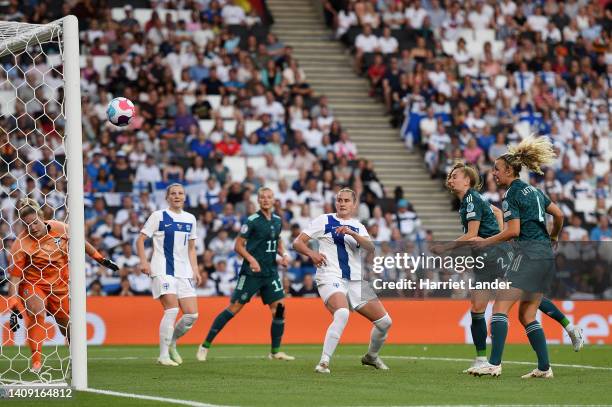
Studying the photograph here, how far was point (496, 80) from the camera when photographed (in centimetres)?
2833

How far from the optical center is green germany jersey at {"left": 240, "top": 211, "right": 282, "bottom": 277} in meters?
15.7

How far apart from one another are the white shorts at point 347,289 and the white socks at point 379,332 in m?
0.27

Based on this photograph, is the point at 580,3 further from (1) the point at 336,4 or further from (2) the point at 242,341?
(2) the point at 242,341

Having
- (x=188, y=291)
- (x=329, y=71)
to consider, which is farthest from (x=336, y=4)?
(x=188, y=291)

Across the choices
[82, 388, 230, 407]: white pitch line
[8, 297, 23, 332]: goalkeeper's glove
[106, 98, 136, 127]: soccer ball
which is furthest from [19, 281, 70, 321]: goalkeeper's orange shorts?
[82, 388, 230, 407]: white pitch line

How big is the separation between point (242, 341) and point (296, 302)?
1.17 meters

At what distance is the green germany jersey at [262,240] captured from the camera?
619 inches

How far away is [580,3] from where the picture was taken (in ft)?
102

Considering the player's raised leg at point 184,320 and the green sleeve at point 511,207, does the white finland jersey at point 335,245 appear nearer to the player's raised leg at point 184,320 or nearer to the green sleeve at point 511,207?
the green sleeve at point 511,207

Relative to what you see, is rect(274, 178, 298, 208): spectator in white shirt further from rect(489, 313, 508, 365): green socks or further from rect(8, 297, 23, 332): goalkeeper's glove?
rect(489, 313, 508, 365): green socks

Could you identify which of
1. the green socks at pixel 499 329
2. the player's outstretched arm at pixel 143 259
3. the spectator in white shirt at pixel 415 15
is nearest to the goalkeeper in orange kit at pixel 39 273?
the player's outstretched arm at pixel 143 259

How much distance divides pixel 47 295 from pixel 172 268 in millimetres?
1756

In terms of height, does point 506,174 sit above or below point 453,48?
below

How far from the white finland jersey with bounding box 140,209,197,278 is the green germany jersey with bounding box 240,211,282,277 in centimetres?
111
